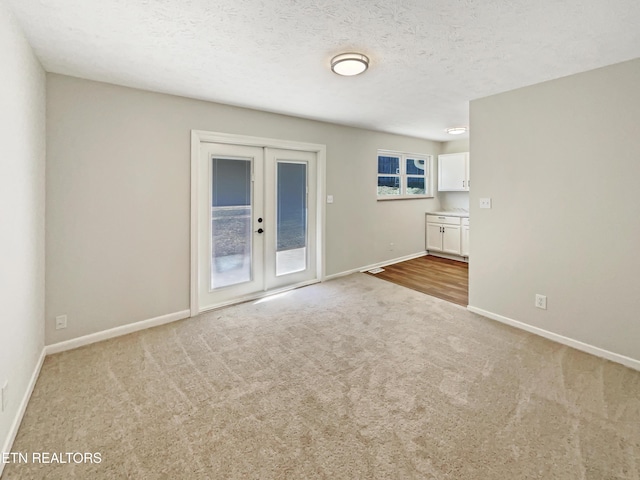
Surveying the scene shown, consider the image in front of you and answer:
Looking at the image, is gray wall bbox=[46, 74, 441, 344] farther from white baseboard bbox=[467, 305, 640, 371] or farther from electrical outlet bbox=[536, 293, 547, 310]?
electrical outlet bbox=[536, 293, 547, 310]

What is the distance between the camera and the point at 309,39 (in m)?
2.12

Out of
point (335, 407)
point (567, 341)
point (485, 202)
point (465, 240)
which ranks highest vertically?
point (485, 202)

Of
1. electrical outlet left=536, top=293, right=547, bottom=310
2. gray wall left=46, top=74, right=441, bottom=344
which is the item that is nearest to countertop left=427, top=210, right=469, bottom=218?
electrical outlet left=536, top=293, right=547, bottom=310

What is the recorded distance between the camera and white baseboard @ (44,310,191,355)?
2731mm

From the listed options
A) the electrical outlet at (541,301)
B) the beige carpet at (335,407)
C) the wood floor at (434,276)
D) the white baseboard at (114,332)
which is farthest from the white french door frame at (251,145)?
the electrical outlet at (541,301)

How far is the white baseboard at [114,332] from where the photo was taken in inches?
108

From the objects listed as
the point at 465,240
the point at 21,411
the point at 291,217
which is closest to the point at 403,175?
the point at 465,240

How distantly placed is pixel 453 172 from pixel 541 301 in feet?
12.6

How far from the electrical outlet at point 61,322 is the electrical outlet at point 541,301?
4.42 m

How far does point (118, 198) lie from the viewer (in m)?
2.97

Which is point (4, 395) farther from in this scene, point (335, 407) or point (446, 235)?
point (446, 235)

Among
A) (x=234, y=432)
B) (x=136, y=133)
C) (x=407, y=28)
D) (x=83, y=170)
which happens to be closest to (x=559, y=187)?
(x=407, y=28)

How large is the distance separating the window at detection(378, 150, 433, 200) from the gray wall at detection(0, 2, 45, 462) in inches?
180

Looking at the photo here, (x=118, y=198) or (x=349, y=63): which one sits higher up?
(x=349, y=63)
